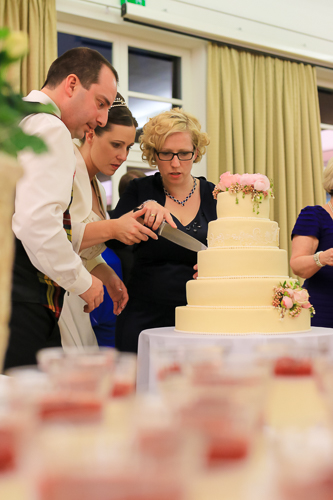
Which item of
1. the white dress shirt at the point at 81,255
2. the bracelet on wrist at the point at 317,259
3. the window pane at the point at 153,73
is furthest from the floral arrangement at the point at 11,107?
the window pane at the point at 153,73

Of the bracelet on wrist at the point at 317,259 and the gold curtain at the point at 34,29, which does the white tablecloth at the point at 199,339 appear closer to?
the bracelet on wrist at the point at 317,259

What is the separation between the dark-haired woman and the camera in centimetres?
183

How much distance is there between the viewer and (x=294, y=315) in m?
2.06

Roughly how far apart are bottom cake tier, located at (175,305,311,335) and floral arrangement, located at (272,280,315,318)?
2cm

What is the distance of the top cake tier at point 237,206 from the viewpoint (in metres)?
2.29

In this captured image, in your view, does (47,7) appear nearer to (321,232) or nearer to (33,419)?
(321,232)

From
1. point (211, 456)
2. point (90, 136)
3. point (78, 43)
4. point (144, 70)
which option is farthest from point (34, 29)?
point (211, 456)

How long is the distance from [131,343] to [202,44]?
3570 millimetres

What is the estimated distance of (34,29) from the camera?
3.90 meters

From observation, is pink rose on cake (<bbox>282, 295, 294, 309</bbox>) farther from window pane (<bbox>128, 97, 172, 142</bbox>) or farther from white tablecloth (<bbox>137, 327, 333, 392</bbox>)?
window pane (<bbox>128, 97, 172, 142</bbox>)

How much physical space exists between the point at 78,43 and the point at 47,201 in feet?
12.0

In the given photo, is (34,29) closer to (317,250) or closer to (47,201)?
(317,250)

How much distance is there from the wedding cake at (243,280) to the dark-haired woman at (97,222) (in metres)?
0.32

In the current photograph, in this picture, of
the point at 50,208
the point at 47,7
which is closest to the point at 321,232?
the point at 50,208
